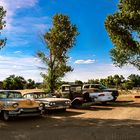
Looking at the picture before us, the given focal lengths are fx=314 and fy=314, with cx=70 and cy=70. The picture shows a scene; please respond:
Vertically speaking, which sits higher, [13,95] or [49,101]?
[13,95]

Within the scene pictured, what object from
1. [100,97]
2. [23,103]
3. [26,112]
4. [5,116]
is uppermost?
[100,97]

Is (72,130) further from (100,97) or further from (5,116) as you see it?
(100,97)

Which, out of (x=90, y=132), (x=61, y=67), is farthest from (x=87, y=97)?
(x=90, y=132)

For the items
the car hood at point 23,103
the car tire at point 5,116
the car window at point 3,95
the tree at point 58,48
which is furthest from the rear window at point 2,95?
the tree at point 58,48

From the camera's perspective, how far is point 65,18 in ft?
109

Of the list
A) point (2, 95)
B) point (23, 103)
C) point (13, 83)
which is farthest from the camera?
point (13, 83)

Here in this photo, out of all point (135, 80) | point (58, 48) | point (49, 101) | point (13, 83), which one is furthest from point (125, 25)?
point (135, 80)

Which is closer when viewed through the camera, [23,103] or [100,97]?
[23,103]

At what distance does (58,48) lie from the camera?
3281cm

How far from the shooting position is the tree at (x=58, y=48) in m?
32.6

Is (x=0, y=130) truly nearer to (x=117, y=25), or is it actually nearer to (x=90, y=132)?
(x=90, y=132)

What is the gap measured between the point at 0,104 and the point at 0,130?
10.3 feet

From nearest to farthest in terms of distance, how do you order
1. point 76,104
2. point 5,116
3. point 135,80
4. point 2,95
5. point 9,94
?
1. point 5,116
2. point 2,95
3. point 9,94
4. point 76,104
5. point 135,80

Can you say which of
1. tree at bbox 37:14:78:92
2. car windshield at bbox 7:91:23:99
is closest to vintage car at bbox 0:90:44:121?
car windshield at bbox 7:91:23:99
